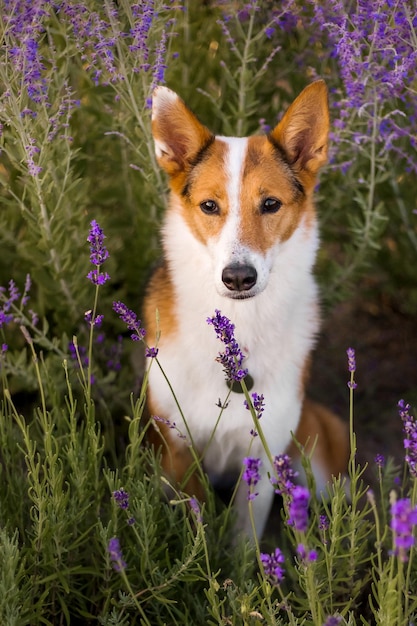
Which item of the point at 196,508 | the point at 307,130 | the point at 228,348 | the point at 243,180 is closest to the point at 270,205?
the point at 243,180

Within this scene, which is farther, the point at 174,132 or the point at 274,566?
the point at 174,132

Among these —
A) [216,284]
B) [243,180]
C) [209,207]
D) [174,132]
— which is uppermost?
[174,132]

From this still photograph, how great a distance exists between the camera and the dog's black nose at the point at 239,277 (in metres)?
2.56

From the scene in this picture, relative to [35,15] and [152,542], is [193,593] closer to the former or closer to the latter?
[152,542]

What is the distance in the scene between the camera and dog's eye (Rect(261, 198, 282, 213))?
2.78 metres

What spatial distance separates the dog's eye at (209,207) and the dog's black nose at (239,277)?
311 mm

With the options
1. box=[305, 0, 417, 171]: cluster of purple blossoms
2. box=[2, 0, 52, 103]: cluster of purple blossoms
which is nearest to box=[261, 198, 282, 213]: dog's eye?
box=[305, 0, 417, 171]: cluster of purple blossoms

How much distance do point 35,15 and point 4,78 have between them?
0.80 feet

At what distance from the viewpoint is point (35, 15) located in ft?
8.51

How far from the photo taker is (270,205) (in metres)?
2.79

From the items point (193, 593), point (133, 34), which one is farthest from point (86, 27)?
point (193, 593)

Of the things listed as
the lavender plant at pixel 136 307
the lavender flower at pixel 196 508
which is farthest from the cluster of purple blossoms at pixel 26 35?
the lavender flower at pixel 196 508

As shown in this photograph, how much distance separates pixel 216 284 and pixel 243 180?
413 mm

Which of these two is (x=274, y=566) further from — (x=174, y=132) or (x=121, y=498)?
(x=174, y=132)
